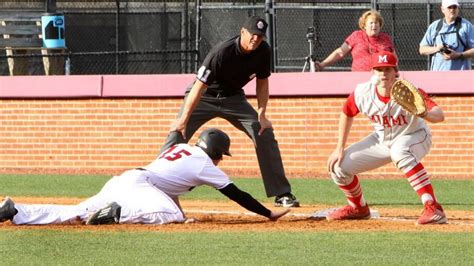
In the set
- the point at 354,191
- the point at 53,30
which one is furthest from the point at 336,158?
the point at 53,30

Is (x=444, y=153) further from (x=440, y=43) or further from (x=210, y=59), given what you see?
(x=210, y=59)

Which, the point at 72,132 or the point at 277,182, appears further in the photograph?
the point at 72,132

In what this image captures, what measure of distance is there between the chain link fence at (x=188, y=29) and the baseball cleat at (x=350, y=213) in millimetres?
9561

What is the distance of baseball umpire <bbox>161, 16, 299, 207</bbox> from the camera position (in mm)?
11031

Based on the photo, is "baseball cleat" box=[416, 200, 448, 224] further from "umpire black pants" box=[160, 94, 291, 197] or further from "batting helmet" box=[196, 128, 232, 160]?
"umpire black pants" box=[160, 94, 291, 197]

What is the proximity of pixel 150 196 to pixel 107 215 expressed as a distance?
38cm

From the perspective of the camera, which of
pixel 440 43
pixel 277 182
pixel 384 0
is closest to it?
pixel 277 182

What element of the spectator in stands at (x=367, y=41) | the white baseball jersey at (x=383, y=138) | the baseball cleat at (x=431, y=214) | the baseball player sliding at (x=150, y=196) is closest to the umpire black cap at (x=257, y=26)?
the white baseball jersey at (x=383, y=138)

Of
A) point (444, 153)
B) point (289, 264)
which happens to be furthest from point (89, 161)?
point (289, 264)

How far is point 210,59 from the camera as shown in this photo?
36.4ft

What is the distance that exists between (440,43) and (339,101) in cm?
165

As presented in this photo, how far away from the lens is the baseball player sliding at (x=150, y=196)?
32.2ft

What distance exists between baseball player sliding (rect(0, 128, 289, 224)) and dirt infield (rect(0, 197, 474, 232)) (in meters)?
0.09

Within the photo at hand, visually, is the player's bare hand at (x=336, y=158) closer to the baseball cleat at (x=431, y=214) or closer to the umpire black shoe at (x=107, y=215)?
the baseball cleat at (x=431, y=214)
